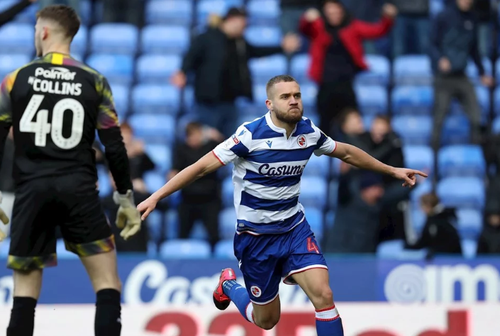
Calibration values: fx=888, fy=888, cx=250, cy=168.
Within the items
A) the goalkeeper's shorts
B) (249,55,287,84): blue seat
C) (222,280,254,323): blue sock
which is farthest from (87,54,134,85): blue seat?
the goalkeeper's shorts

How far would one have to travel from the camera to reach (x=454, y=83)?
1172 cm

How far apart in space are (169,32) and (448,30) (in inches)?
150

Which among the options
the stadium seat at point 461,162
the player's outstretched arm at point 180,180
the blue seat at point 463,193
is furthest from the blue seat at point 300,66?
the player's outstretched arm at point 180,180

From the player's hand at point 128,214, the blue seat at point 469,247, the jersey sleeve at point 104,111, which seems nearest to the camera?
the jersey sleeve at point 104,111

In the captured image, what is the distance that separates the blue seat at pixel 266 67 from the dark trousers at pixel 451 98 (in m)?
2.12

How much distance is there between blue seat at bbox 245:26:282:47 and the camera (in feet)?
40.8

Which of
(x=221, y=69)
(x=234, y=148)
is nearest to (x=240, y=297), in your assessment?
(x=234, y=148)

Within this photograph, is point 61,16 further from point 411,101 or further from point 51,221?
point 411,101

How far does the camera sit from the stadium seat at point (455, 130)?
468 inches

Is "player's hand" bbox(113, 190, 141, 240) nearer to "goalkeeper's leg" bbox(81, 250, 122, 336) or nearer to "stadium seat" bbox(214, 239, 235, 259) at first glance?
"goalkeeper's leg" bbox(81, 250, 122, 336)

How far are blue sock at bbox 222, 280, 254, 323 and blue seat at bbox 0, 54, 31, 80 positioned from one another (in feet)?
19.7

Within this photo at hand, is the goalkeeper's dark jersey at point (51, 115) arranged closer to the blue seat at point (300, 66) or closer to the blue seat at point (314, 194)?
the blue seat at point (314, 194)

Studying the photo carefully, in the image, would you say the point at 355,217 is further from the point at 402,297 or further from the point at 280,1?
the point at 280,1

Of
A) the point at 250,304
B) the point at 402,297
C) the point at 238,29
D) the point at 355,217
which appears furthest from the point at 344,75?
the point at 250,304
